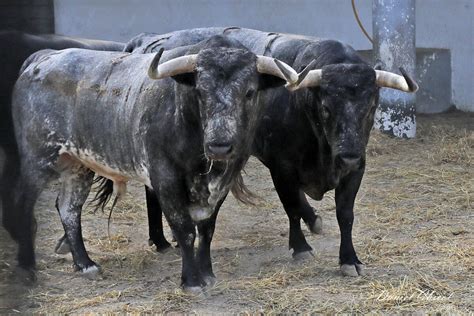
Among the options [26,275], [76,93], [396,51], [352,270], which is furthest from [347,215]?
[396,51]

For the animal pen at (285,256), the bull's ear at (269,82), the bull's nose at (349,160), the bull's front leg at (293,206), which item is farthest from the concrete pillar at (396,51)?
the bull's ear at (269,82)

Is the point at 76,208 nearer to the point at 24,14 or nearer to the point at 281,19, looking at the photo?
the point at 24,14

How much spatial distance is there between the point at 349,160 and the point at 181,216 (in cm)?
108

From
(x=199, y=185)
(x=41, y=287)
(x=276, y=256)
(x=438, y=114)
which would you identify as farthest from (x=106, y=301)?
(x=438, y=114)

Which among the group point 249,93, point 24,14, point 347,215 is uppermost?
point 24,14

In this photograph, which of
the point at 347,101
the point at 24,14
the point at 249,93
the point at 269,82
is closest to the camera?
the point at 24,14

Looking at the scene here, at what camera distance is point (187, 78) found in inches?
200

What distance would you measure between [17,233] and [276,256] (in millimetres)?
1834

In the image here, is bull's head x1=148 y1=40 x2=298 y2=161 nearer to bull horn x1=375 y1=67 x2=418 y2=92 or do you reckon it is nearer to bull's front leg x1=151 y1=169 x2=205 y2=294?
bull's front leg x1=151 y1=169 x2=205 y2=294

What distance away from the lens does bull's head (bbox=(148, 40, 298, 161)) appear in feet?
15.8

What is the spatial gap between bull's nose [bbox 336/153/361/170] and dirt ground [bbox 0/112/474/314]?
0.74m

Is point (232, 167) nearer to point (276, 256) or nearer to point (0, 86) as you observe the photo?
point (276, 256)

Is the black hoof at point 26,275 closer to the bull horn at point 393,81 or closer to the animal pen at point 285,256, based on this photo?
the animal pen at point 285,256

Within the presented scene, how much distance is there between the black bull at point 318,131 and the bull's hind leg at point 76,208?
555 millimetres
